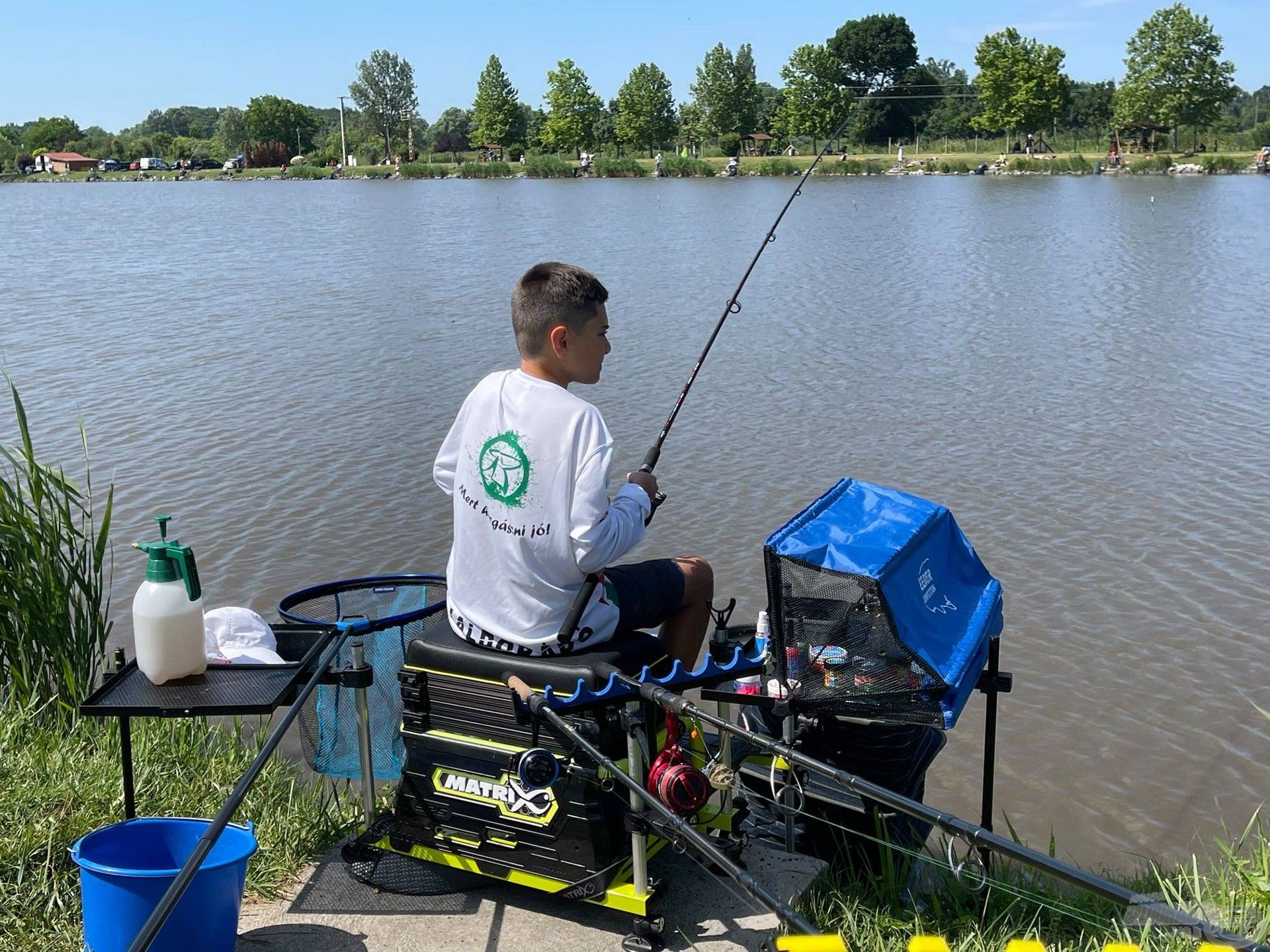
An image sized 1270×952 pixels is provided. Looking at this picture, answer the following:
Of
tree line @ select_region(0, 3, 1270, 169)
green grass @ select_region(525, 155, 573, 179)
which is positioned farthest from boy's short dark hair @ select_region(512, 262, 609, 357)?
green grass @ select_region(525, 155, 573, 179)

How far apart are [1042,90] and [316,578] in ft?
224

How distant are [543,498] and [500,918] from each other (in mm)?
998

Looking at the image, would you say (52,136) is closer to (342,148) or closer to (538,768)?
(342,148)

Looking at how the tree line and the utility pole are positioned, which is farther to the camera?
the utility pole

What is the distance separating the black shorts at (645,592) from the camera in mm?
3125

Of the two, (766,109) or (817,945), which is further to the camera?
(766,109)

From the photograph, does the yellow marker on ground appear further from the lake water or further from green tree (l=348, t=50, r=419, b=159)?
green tree (l=348, t=50, r=419, b=159)

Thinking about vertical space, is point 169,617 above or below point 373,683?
above

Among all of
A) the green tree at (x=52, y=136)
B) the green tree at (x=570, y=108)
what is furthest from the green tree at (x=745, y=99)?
the green tree at (x=52, y=136)

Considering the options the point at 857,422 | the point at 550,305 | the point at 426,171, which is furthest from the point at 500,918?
the point at 426,171

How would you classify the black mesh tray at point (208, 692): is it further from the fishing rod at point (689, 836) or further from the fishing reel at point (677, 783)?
the fishing reel at point (677, 783)

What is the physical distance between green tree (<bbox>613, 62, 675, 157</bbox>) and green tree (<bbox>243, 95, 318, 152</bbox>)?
4232 centimetres

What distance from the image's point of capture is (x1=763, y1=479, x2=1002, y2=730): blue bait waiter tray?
2.87 meters

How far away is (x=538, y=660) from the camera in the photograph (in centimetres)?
290
